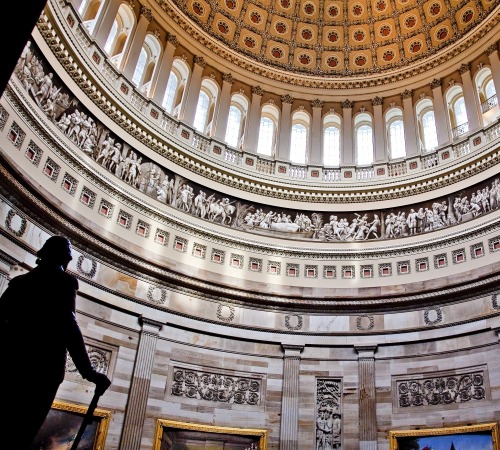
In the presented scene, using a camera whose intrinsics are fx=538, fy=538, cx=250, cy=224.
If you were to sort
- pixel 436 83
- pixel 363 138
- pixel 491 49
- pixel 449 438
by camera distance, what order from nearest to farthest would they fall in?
pixel 449 438 → pixel 491 49 → pixel 436 83 → pixel 363 138

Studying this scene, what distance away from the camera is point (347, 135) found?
1099 inches

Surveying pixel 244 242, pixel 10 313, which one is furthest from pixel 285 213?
pixel 10 313

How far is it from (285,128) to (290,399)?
13.8 m

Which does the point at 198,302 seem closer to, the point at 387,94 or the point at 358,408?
the point at 358,408

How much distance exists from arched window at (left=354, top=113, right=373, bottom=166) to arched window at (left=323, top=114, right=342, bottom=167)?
38.4 inches

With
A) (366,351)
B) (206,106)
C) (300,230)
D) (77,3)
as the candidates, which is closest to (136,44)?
(77,3)

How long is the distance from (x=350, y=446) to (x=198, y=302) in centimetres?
788

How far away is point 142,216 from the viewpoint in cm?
2162

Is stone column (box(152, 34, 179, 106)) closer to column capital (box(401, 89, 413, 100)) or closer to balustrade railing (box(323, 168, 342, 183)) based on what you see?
balustrade railing (box(323, 168, 342, 183))

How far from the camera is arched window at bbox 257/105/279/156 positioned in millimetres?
27766

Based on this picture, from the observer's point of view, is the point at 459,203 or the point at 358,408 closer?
the point at 358,408

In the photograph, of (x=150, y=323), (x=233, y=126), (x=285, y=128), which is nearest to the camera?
(x=150, y=323)

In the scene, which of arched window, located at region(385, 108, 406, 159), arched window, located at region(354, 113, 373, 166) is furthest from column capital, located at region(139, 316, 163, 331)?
arched window, located at region(385, 108, 406, 159)

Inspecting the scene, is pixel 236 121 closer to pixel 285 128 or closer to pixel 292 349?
pixel 285 128
